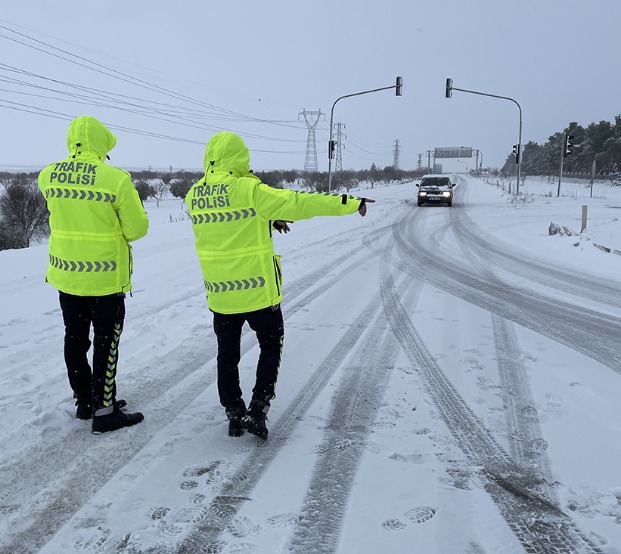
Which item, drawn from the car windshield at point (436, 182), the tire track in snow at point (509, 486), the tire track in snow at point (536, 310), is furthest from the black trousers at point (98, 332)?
the car windshield at point (436, 182)

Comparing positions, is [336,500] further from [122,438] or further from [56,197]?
[56,197]

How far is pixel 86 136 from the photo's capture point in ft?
10.4

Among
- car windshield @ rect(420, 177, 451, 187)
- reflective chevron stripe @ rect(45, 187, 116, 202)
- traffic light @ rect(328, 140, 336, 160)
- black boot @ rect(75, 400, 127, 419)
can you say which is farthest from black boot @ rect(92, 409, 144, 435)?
car windshield @ rect(420, 177, 451, 187)

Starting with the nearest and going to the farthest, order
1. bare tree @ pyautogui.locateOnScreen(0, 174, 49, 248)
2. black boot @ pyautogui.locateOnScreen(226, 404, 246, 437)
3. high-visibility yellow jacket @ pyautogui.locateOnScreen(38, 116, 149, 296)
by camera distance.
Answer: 1. high-visibility yellow jacket @ pyautogui.locateOnScreen(38, 116, 149, 296)
2. black boot @ pyautogui.locateOnScreen(226, 404, 246, 437)
3. bare tree @ pyautogui.locateOnScreen(0, 174, 49, 248)

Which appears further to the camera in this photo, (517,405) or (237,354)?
(517,405)

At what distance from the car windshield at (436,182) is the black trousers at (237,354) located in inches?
968

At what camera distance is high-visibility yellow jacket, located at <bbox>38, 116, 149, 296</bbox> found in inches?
121

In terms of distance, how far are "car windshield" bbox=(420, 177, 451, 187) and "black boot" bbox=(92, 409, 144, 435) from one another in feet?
81.6

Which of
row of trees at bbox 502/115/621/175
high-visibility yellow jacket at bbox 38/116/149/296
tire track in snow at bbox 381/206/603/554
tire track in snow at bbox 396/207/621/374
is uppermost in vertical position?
row of trees at bbox 502/115/621/175

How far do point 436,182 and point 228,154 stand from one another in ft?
82.4

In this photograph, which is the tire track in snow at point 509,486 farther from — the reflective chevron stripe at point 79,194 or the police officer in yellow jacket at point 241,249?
the reflective chevron stripe at point 79,194

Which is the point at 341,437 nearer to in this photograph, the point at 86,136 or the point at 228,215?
the point at 228,215

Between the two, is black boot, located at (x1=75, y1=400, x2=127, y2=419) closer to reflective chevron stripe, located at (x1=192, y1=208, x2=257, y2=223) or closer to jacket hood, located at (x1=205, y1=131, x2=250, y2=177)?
reflective chevron stripe, located at (x1=192, y1=208, x2=257, y2=223)

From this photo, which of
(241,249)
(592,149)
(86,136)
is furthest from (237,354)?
(592,149)
